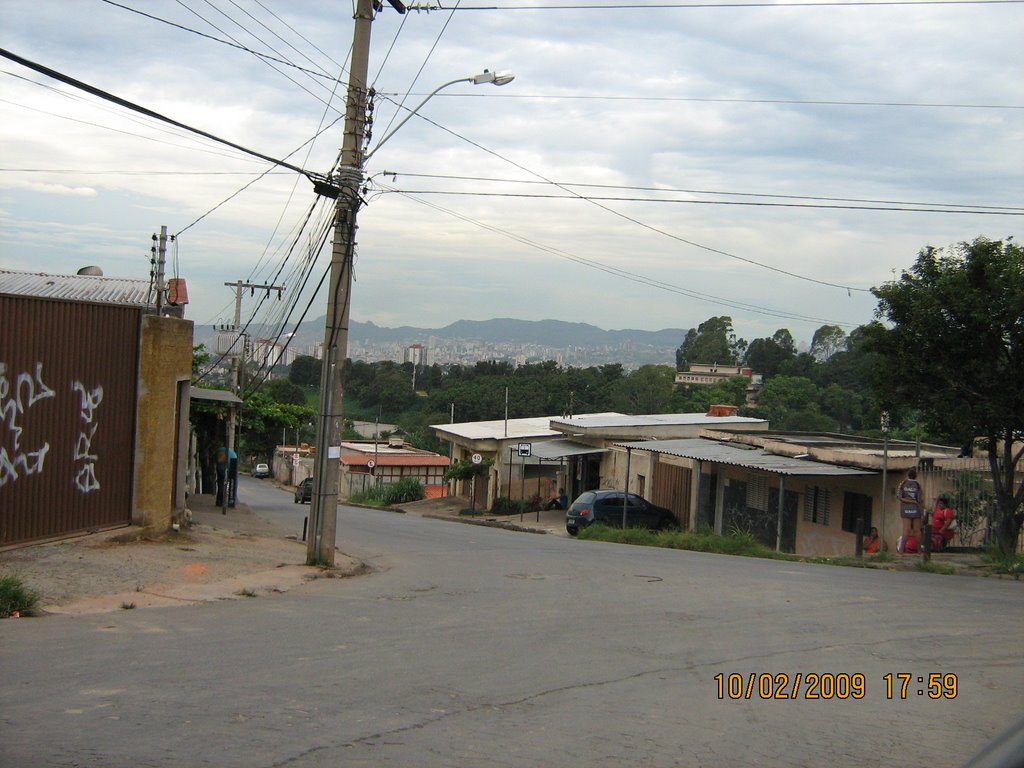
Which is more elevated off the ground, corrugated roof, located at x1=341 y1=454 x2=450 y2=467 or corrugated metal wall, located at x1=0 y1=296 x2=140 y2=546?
corrugated metal wall, located at x1=0 y1=296 x2=140 y2=546

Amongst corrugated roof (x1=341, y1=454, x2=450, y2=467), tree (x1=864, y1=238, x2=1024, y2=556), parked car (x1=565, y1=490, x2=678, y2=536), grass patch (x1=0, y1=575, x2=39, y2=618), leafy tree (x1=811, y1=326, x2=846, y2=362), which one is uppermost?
leafy tree (x1=811, y1=326, x2=846, y2=362)

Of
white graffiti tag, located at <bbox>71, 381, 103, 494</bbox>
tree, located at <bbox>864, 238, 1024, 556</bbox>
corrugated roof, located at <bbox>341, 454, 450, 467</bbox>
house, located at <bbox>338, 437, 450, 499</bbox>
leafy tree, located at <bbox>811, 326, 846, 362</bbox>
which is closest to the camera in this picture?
white graffiti tag, located at <bbox>71, 381, 103, 494</bbox>

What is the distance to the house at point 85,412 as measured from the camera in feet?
38.4

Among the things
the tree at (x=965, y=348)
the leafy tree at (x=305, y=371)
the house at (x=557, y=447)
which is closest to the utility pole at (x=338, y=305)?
the tree at (x=965, y=348)

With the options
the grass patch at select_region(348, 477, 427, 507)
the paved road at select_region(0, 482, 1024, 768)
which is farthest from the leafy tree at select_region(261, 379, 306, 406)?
the paved road at select_region(0, 482, 1024, 768)

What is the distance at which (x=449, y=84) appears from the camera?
49.5 ft

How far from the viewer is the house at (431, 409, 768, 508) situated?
36188 mm

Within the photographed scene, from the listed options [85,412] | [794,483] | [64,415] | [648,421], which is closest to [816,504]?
[794,483]

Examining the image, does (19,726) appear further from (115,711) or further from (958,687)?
(958,687)

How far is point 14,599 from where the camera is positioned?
9211mm

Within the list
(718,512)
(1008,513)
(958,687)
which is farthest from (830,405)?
(958,687)

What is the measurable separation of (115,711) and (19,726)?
585 millimetres

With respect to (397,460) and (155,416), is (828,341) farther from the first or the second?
(155,416)
